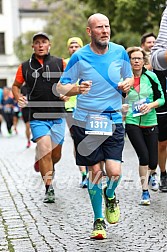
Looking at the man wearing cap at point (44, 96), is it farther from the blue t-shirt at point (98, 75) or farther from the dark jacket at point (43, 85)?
the blue t-shirt at point (98, 75)

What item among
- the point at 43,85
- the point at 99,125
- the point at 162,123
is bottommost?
the point at 162,123

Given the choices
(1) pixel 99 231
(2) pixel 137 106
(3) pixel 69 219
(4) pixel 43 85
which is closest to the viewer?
(1) pixel 99 231

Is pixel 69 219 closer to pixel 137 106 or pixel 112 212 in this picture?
pixel 112 212

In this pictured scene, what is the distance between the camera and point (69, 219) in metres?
6.58

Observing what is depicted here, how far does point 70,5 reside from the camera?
122 feet

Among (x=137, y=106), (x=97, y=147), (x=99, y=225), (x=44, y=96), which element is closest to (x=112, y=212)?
(x=99, y=225)

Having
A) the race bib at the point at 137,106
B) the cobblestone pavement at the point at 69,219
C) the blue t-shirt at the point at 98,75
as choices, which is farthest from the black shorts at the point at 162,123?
the blue t-shirt at the point at 98,75

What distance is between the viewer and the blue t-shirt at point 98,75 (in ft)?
19.1

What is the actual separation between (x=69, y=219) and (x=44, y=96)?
2010mm

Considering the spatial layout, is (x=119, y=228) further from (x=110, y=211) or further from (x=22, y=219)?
(x=22, y=219)

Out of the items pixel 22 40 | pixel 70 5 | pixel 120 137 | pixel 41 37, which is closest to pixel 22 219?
pixel 120 137

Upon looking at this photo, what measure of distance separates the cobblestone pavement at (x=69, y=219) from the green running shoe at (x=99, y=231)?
0.06 metres

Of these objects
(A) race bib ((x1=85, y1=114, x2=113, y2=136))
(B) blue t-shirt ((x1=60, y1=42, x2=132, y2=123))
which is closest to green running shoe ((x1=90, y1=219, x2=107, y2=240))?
(A) race bib ((x1=85, y1=114, x2=113, y2=136))

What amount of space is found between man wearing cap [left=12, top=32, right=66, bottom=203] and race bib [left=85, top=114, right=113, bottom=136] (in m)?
2.03
